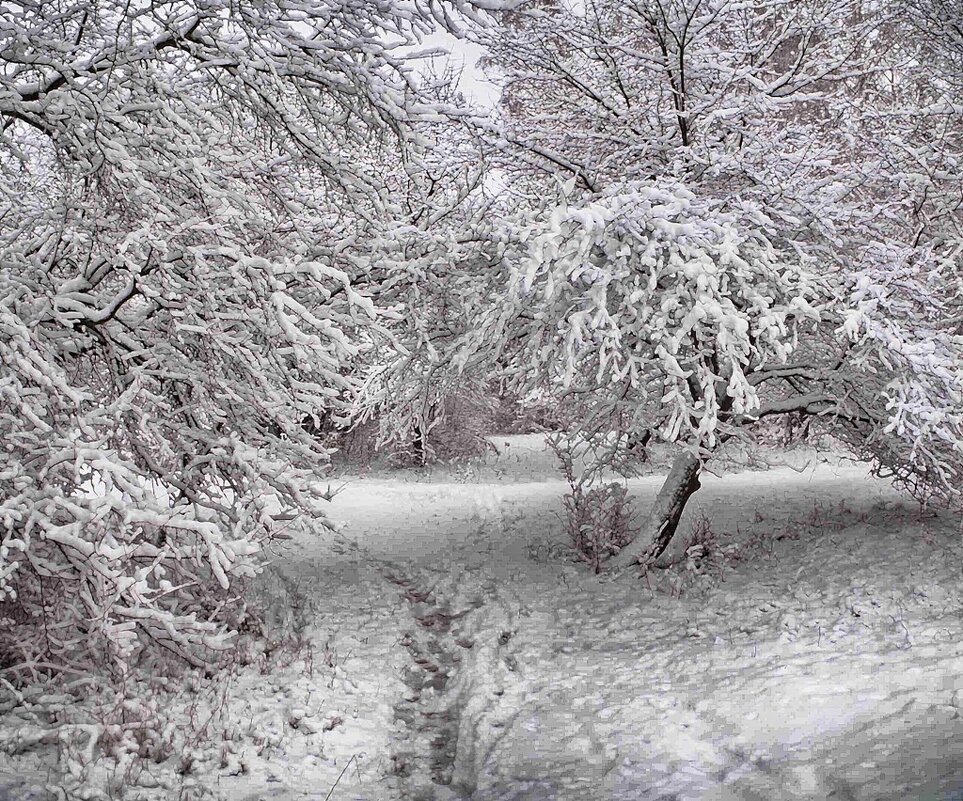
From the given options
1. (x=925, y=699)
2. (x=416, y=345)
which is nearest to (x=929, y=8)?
(x=416, y=345)

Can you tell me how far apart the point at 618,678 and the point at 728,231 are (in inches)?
136

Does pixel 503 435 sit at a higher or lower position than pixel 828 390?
lower

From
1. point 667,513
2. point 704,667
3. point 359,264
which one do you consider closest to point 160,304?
point 359,264

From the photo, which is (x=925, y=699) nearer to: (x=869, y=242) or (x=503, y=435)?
(x=869, y=242)

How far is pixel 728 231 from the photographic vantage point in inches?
240

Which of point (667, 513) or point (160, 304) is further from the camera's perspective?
point (667, 513)

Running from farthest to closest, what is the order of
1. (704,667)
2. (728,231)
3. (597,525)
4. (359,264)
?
(597,525) → (704,667) → (728,231) → (359,264)

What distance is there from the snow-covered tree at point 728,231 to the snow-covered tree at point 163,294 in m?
1.45

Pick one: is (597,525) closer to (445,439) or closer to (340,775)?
(340,775)

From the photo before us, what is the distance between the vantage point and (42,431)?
4.20m

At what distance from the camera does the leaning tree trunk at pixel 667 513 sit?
9.18 meters

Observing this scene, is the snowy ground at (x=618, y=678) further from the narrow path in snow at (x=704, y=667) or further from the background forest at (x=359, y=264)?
the background forest at (x=359, y=264)

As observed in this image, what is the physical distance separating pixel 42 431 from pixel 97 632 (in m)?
1.04

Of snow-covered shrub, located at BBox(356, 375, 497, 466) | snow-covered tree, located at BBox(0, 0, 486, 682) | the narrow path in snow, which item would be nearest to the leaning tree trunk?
the narrow path in snow
